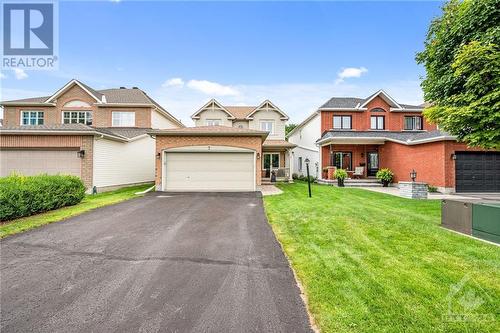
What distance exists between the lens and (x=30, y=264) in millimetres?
4211

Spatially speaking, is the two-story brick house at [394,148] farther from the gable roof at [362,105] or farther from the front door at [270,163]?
the front door at [270,163]

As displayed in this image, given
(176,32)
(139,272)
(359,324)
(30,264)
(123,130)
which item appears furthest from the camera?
(123,130)

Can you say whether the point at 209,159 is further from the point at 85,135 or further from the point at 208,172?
the point at 85,135

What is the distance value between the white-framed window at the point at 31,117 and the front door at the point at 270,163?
65.3 ft

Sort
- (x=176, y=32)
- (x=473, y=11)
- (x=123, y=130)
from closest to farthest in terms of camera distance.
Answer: (x=473, y=11) < (x=176, y=32) < (x=123, y=130)

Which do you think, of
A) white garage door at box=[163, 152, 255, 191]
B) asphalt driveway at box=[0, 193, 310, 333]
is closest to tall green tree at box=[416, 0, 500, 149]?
asphalt driveway at box=[0, 193, 310, 333]

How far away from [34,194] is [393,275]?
1018 centimetres

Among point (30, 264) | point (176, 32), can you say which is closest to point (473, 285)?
point (30, 264)

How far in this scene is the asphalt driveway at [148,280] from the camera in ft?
8.80

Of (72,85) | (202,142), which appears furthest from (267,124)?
(72,85)

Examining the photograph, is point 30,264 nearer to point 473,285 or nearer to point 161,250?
point 161,250

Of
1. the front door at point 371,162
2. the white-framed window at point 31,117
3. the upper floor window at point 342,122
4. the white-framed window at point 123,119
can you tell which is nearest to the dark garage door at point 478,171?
the front door at point 371,162

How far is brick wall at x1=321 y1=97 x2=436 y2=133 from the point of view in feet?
67.9

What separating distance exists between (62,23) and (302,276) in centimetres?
1409
